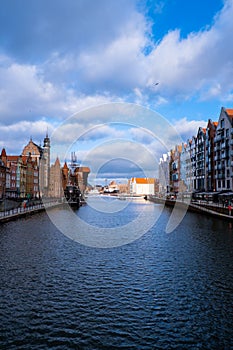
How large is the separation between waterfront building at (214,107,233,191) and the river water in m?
51.4

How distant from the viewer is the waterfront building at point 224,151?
245 feet

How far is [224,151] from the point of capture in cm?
7938

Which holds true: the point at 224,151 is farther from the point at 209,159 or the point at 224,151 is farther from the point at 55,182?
the point at 55,182

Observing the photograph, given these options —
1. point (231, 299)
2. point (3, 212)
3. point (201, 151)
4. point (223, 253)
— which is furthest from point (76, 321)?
point (201, 151)

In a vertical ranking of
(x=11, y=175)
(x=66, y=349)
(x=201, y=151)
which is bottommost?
(x=66, y=349)

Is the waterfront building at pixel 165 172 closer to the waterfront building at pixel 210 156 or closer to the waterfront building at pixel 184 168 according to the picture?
the waterfront building at pixel 184 168

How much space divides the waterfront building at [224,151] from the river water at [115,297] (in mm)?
51435

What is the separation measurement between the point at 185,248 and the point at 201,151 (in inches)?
3095

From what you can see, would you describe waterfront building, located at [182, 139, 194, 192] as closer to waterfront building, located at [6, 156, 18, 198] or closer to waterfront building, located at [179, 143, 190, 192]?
waterfront building, located at [179, 143, 190, 192]

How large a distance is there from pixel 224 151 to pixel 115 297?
7123 cm

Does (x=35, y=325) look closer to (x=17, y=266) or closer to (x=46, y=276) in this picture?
(x=46, y=276)

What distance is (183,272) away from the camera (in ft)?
66.3

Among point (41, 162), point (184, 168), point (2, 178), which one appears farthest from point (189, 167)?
point (41, 162)

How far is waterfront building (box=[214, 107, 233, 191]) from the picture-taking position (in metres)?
74.7
